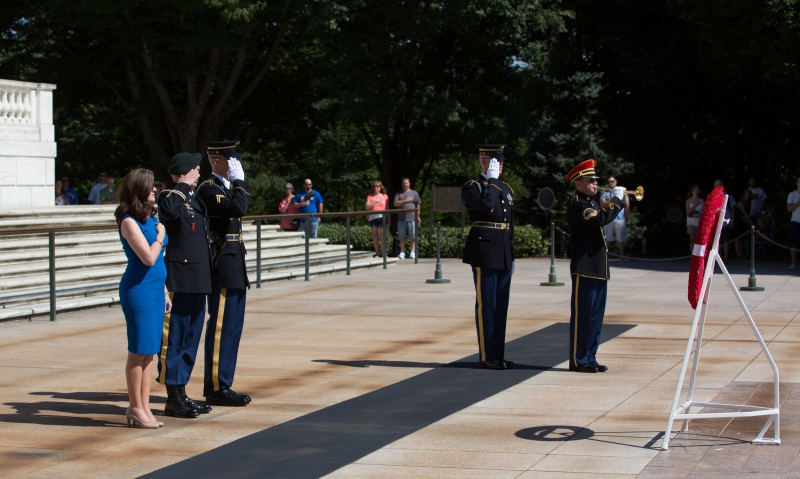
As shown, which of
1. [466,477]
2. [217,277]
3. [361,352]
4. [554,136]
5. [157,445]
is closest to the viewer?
[466,477]

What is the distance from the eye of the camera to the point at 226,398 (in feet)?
25.5

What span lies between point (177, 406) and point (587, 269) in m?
3.74

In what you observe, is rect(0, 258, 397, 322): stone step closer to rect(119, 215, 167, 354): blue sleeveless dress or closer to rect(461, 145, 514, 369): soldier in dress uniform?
rect(461, 145, 514, 369): soldier in dress uniform

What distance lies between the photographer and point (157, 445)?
260 inches

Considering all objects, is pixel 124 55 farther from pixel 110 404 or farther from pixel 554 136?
pixel 110 404

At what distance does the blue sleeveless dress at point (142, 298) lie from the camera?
22.8 ft

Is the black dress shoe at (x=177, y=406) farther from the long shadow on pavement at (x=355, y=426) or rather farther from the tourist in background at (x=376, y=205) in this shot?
the tourist in background at (x=376, y=205)

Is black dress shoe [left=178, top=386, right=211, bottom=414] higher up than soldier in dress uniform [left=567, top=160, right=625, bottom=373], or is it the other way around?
soldier in dress uniform [left=567, top=160, right=625, bottom=373]

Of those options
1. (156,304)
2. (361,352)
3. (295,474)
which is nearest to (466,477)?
(295,474)

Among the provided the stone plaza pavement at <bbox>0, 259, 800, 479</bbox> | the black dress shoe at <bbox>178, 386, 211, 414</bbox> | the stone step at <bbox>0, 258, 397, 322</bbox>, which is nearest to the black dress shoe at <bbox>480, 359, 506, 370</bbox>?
the stone plaza pavement at <bbox>0, 259, 800, 479</bbox>

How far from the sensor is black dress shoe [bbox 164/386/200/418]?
24.2 feet

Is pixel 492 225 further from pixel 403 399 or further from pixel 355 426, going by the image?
pixel 355 426

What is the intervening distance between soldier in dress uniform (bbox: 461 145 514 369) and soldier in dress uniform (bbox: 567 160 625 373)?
59 cm

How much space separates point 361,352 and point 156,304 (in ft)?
12.3
